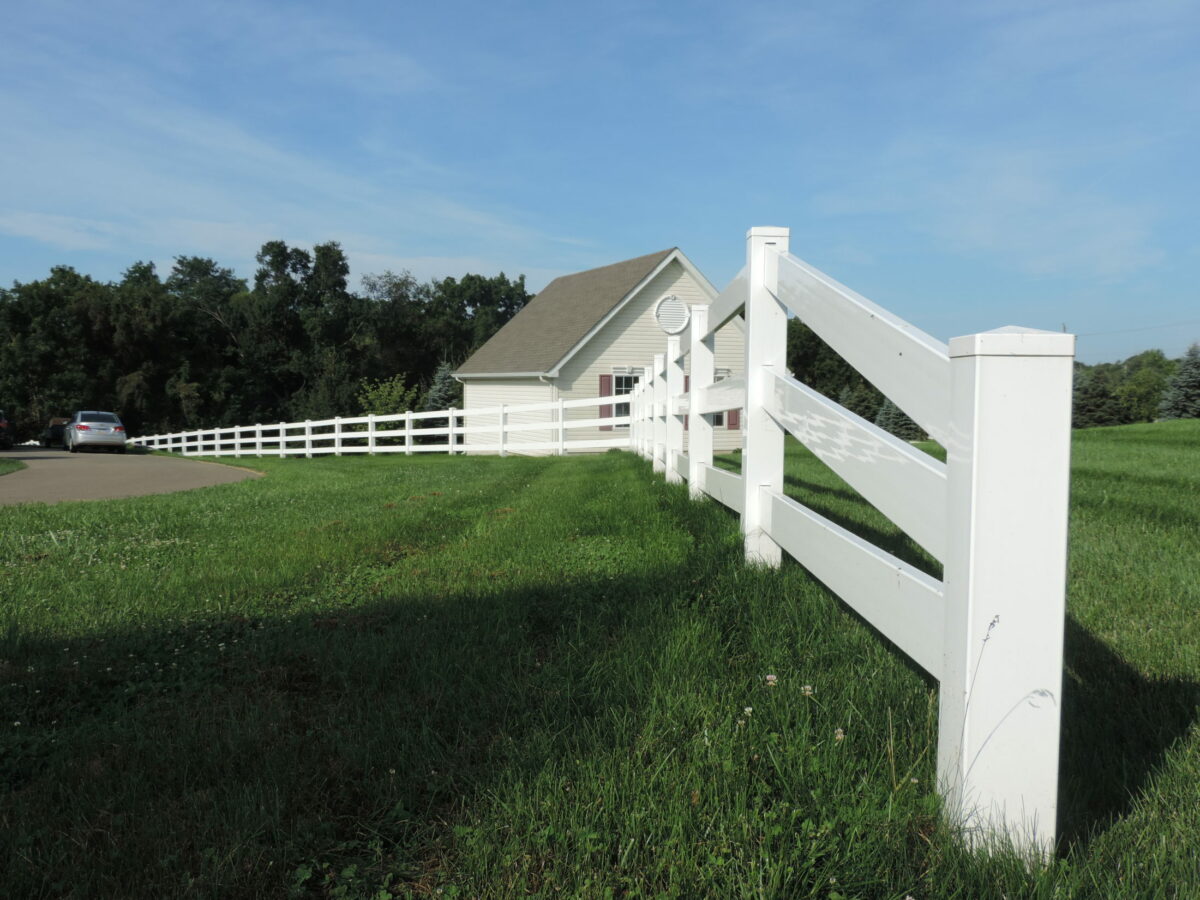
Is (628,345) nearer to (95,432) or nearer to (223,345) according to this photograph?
(95,432)

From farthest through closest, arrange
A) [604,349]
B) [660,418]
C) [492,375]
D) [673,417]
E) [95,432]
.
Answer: [95,432], [492,375], [604,349], [660,418], [673,417]

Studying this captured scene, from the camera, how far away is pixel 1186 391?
34.8 meters

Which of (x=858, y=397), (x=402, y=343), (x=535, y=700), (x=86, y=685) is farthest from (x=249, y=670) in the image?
(x=402, y=343)

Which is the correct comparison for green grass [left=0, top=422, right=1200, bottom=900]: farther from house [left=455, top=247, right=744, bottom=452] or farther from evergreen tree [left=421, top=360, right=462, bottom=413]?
evergreen tree [left=421, top=360, right=462, bottom=413]

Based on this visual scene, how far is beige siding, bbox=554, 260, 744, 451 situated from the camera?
2667 centimetres

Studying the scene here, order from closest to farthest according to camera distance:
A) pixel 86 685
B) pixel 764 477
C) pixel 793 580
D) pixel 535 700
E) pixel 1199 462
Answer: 1. pixel 535 700
2. pixel 86 685
3. pixel 793 580
4. pixel 764 477
5. pixel 1199 462

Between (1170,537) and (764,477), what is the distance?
2602 millimetres

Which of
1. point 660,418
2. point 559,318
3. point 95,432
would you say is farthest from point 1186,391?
point 95,432

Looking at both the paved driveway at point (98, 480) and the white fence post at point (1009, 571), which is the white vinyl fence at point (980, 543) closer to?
the white fence post at point (1009, 571)

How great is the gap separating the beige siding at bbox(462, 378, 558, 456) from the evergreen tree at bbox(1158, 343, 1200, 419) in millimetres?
25467

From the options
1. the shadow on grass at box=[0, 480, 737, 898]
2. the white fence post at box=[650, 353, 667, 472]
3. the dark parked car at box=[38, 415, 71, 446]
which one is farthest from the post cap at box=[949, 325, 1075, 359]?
the dark parked car at box=[38, 415, 71, 446]

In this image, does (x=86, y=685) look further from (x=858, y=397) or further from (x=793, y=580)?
(x=858, y=397)

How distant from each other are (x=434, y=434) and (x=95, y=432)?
41.7 feet

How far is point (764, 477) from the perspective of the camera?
406 cm
